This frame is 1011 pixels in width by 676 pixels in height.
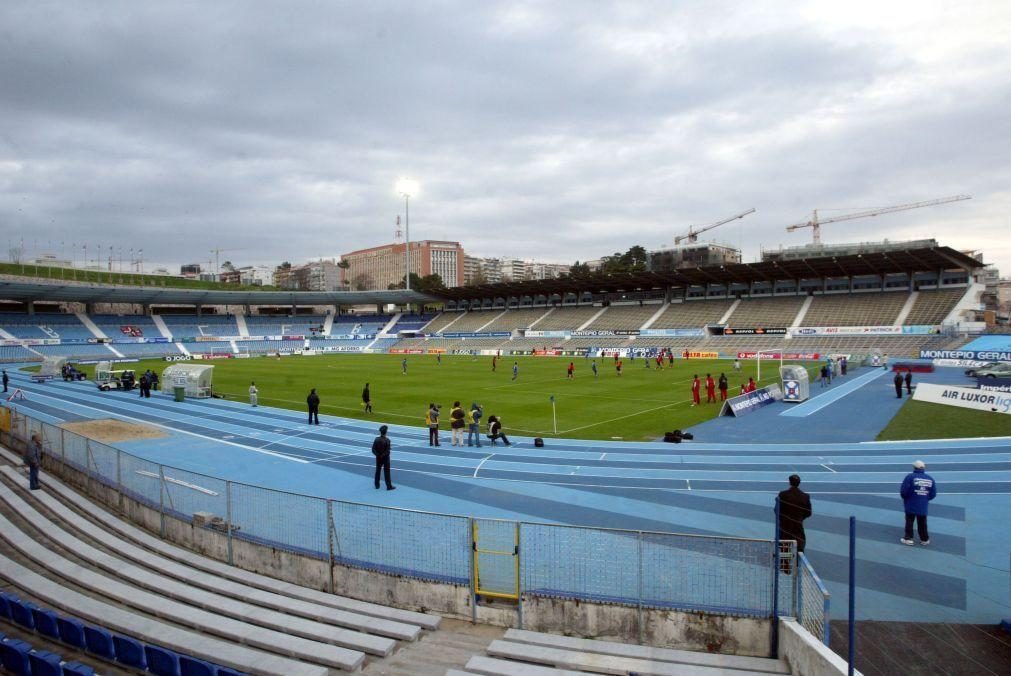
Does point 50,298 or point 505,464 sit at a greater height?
point 50,298

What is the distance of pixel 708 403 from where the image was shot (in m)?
26.2

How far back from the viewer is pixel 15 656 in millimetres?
5547

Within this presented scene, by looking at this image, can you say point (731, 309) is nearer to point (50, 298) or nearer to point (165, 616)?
point (165, 616)

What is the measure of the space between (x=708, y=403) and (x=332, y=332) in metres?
73.2

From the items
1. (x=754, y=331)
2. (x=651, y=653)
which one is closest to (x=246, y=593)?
(x=651, y=653)

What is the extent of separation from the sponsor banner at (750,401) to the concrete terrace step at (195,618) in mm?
19162

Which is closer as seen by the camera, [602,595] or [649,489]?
[602,595]

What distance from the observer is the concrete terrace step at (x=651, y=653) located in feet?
19.5

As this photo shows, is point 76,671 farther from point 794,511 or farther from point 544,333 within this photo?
point 544,333

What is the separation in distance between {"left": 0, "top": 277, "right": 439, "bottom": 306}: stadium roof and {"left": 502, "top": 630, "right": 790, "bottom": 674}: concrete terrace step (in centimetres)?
7769

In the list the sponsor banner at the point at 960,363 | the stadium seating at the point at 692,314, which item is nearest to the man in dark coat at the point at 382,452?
the sponsor banner at the point at 960,363

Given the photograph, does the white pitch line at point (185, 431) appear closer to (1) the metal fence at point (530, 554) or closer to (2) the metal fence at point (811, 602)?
(1) the metal fence at point (530, 554)

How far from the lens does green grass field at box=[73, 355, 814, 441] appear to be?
22.0 metres

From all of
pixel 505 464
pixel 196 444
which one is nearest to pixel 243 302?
pixel 196 444
